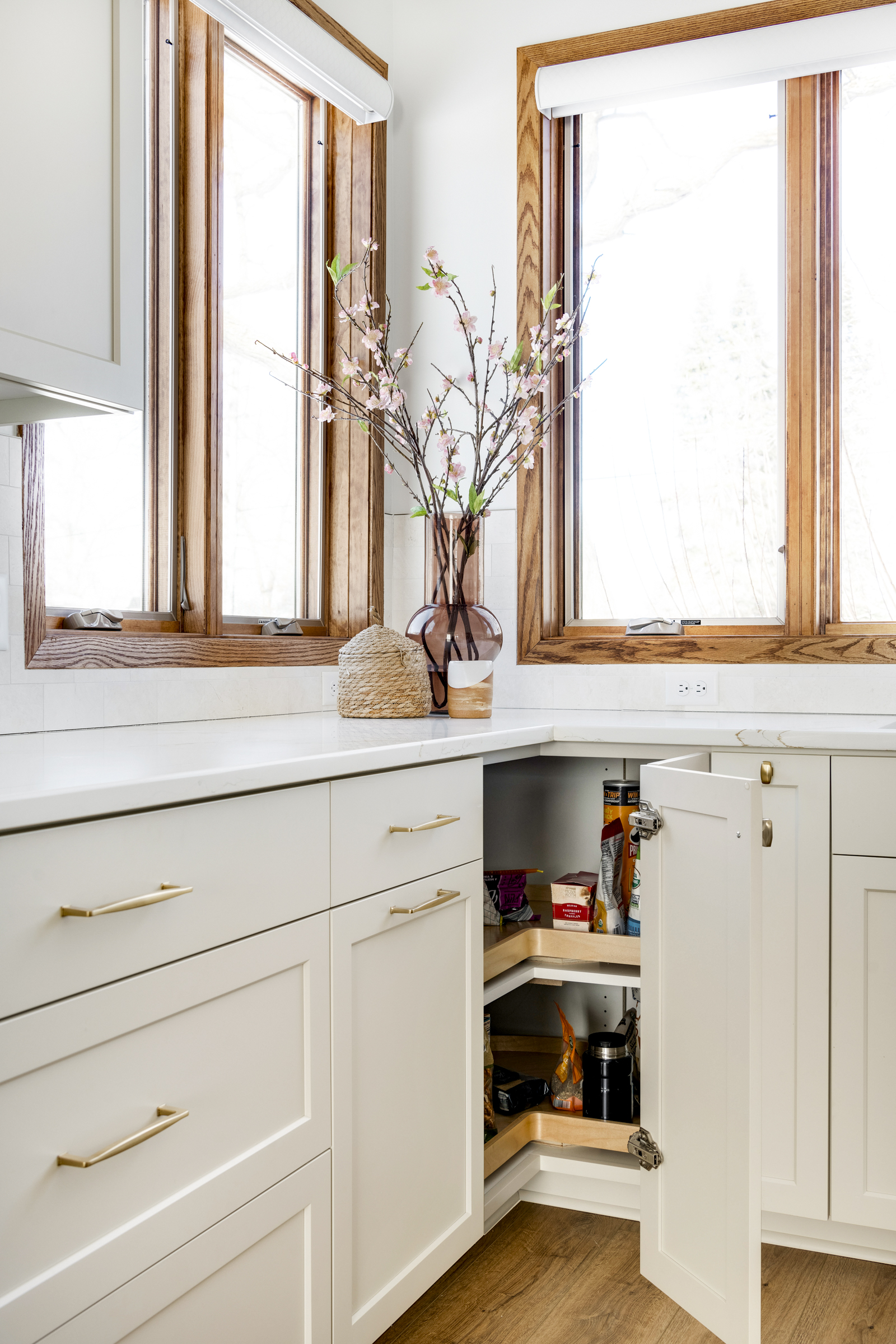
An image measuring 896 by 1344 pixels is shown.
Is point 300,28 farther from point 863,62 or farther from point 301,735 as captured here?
point 301,735

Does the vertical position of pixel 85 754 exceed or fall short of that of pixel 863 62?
it falls short

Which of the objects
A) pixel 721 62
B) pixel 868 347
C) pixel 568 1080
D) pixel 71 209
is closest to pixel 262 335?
pixel 71 209

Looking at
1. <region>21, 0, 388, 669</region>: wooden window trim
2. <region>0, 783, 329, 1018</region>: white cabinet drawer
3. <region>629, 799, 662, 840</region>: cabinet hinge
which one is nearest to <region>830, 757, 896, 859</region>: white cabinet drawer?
<region>629, 799, 662, 840</region>: cabinet hinge

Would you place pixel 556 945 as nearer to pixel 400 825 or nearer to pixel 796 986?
pixel 796 986

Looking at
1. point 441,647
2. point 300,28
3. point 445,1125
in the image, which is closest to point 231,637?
point 441,647

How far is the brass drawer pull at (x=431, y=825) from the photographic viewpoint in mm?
1467

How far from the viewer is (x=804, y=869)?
5.99 feet

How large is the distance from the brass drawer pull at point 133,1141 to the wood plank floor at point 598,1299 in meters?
0.84

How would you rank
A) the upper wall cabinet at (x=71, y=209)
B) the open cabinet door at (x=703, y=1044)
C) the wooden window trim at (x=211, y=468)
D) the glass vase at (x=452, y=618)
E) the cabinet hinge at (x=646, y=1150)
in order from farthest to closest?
the glass vase at (x=452, y=618)
the wooden window trim at (x=211, y=468)
the cabinet hinge at (x=646, y=1150)
the open cabinet door at (x=703, y=1044)
the upper wall cabinet at (x=71, y=209)

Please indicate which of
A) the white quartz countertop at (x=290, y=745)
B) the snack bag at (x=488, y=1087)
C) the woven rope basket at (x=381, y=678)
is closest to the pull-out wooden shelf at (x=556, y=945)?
the snack bag at (x=488, y=1087)

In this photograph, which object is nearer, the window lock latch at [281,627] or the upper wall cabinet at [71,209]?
the upper wall cabinet at [71,209]

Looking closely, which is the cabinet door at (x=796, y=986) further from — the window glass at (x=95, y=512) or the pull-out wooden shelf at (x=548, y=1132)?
the window glass at (x=95, y=512)

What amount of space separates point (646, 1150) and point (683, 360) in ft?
5.63

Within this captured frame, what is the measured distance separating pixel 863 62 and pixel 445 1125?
2288 millimetres
